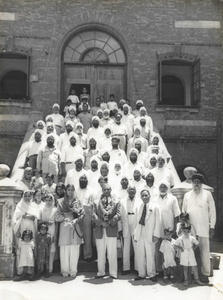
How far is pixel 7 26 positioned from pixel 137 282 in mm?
11338

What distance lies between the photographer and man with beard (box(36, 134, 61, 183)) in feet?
36.1

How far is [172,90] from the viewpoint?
60.4 feet

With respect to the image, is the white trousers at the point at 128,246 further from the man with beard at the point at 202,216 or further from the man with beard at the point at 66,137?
the man with beard at the point at 66,137

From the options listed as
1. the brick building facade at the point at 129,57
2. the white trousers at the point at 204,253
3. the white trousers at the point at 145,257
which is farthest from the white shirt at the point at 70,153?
the brick building facade at the point at 129,57

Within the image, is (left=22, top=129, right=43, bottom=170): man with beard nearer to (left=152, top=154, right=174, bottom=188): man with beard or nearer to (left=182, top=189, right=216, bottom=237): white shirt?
(left=152, top=154, right=174, bottom=188): man with beard

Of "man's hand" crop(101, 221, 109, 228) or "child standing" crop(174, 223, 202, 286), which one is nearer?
"child standing" crop(174, 223, 202, 286)

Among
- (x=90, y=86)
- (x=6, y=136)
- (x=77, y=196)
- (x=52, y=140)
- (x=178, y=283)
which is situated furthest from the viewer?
(x=90, y=86)

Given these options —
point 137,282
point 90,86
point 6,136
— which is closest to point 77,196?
point 137,282

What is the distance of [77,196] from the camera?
8953mm

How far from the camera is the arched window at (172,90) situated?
1808 cm

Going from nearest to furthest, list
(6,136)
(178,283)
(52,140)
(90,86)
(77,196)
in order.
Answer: (178,283) → (77,196) → (52,140) → (6,136) → (90,86)

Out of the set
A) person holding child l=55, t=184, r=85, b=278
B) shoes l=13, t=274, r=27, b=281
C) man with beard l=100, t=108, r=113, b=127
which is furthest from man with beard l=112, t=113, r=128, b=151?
shoes l=13, t=274, r=27, b=281

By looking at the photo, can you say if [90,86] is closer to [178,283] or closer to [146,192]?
[146,192]

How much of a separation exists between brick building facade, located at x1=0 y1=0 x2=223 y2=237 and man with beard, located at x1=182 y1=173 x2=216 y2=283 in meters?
7.43
